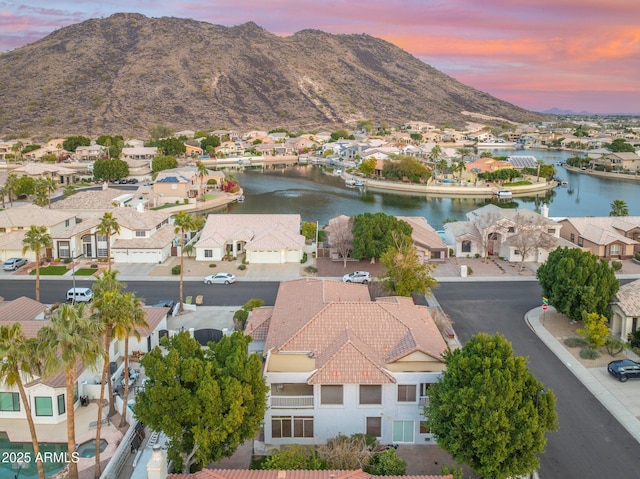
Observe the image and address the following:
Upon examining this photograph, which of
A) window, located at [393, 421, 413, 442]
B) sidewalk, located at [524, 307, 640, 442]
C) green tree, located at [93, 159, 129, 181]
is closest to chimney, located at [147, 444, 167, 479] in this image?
window, located at [393, 421, 413, 442]

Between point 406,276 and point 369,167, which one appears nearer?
point 406,276

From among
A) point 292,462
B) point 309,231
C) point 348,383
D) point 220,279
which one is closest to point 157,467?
point 292,462

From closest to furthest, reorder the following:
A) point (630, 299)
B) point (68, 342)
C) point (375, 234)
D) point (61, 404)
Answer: point (68, 342), point (61, 404), point (630, 299), point (375, 234)

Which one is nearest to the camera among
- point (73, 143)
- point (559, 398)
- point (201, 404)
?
point (201, 404)

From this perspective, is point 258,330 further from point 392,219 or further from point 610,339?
point 392,219

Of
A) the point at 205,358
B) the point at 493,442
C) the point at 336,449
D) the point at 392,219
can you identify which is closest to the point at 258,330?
the point at 205,358

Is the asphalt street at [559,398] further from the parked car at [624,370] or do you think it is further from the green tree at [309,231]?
the green tree at [309,231]

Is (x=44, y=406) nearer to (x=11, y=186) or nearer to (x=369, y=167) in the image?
(x=11, y=186)
